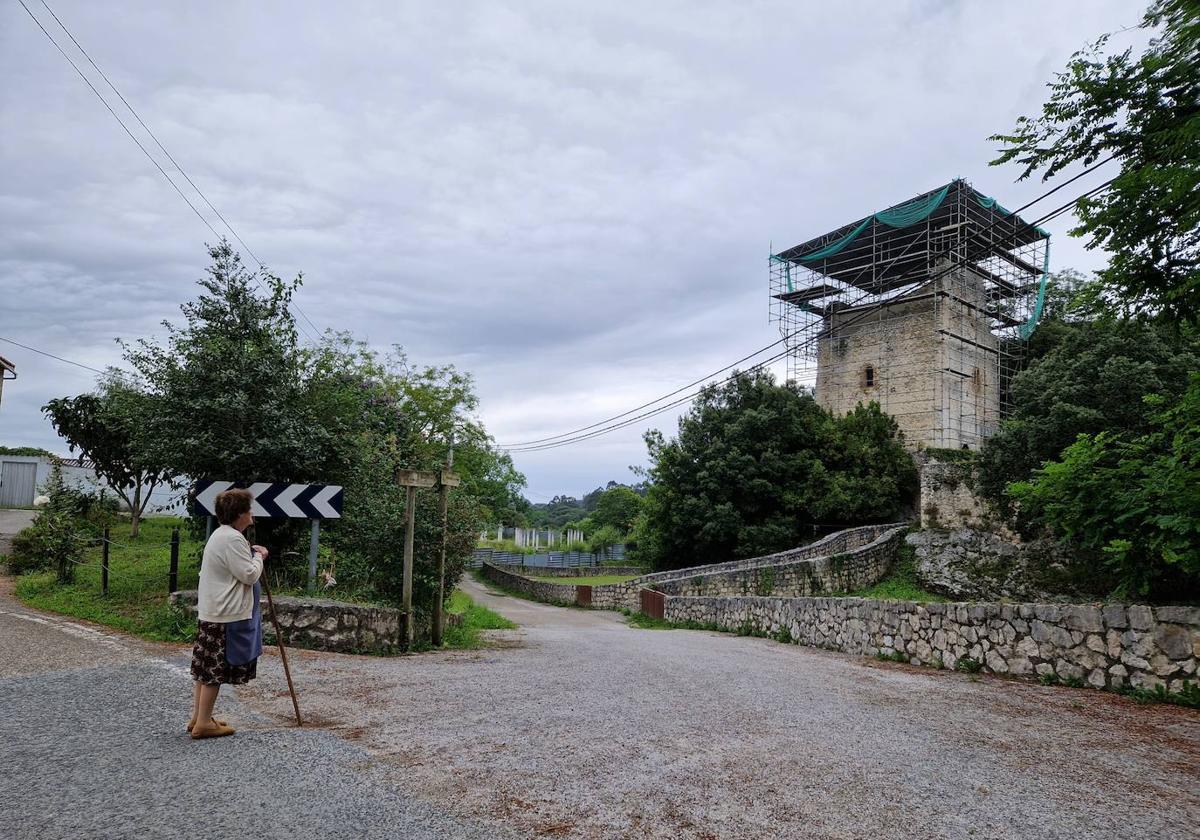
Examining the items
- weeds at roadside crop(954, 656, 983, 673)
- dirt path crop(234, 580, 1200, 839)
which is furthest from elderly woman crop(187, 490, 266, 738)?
weeds at roadside crop(954, 656, 983, 673)

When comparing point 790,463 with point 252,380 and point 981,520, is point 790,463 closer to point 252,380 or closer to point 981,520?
point 981,520

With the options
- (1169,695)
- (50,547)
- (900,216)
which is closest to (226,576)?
(1169,695)

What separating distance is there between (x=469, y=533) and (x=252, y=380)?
12.4ft

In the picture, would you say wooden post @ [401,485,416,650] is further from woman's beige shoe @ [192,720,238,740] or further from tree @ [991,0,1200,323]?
tree @ [991,0,1200,323]

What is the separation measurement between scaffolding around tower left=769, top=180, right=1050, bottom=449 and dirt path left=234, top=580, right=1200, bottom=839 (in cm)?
3030

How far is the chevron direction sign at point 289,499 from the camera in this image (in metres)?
8.61

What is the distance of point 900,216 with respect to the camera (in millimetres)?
37969

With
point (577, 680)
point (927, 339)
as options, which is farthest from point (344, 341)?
point (577, 680)

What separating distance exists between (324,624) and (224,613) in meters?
4.04

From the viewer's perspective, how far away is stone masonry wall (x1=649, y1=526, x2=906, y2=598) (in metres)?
21.4

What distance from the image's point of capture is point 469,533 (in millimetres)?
10930

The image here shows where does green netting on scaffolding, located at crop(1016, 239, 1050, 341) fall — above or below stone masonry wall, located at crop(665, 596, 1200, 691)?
above

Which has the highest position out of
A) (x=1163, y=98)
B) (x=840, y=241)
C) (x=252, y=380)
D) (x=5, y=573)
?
(x=840, y=241)

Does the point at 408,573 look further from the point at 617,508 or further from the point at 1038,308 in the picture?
the point at 617,508
